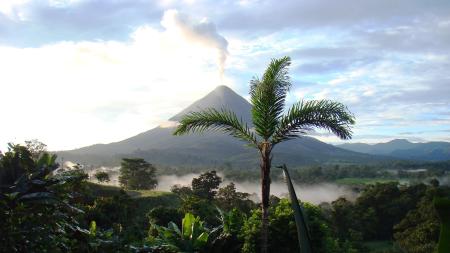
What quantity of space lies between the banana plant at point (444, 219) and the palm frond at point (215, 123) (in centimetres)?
706

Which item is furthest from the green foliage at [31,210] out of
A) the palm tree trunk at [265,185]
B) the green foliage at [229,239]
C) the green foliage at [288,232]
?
the green foliage at [288,232]

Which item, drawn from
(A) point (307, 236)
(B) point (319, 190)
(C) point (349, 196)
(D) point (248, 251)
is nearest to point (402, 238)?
(D) point (248, 251)

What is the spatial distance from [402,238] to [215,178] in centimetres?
2819

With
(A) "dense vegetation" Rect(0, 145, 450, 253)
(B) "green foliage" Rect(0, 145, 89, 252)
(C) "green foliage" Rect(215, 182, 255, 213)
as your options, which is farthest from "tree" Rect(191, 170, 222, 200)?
(B) "green foliage" Rect(0, 145, 89, 252)

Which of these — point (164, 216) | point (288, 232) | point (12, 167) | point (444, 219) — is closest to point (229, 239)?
point (288, 232)

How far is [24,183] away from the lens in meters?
7.84

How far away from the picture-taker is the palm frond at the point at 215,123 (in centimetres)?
981

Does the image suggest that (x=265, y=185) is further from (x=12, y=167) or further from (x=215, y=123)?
(x=12, y=167)

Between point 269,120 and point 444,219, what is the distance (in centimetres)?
670

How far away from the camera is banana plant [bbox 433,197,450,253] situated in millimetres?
2662

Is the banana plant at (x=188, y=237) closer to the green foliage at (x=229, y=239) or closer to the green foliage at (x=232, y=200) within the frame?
the green foliage at (x=229, y=239)

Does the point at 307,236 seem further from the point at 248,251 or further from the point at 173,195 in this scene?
the point at 173,195

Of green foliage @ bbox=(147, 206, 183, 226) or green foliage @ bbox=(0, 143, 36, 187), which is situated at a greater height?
A: green foliage @ bbox=(0, 143, 36, 187)

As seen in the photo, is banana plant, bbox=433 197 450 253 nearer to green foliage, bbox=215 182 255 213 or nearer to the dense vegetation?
the dense vegetation
